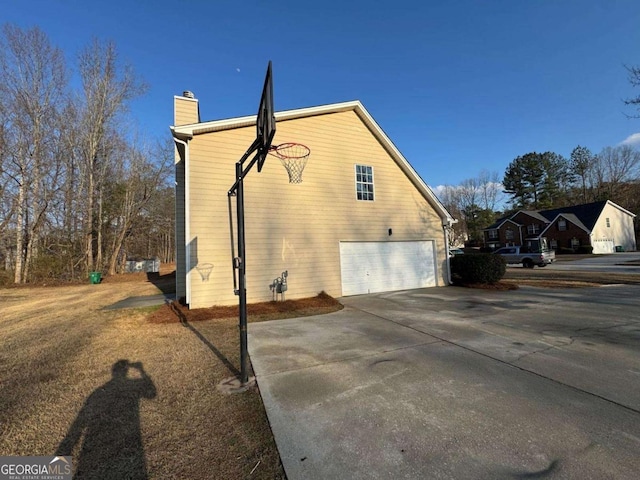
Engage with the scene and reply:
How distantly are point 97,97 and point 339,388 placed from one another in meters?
26.6

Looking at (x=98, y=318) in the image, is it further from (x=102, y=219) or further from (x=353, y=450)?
(x=102, y=219)

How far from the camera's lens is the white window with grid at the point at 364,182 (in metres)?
10.9

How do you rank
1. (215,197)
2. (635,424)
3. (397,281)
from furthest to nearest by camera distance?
1. (397,281)
2. (215,197)
3. (635,424)

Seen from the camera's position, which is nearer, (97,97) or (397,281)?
(397,281)

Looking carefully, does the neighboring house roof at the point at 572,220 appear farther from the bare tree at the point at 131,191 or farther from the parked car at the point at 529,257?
the bare tree at the point at 131,191

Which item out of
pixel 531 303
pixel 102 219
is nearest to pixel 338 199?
pixel 531 303

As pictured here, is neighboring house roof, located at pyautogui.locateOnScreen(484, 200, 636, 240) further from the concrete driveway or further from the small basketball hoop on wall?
the small basketball hoop on wall

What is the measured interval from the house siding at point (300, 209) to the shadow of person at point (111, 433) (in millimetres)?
Result: 4879

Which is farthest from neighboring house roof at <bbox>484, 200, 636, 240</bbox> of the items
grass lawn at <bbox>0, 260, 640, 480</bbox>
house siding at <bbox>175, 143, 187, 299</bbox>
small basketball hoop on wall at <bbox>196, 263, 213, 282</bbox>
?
grass lawn at <bbox>0, 260, 640, 480</bbox>

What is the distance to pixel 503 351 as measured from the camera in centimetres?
430

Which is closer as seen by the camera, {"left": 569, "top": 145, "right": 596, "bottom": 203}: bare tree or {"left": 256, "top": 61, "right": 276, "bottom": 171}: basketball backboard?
{"left": 256, "top": 61, "right": 276, "bottom": 171}: basketball backboard

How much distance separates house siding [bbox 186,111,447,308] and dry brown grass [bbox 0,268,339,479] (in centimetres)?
298

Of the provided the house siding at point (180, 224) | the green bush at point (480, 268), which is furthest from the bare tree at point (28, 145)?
the green bush at point (480, 268)

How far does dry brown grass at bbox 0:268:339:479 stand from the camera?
222 cm
